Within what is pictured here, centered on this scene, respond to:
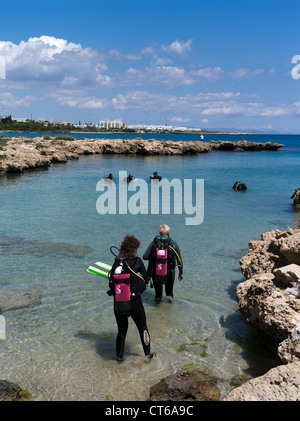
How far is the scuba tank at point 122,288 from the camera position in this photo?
5715mm

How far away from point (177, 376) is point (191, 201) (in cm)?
1877

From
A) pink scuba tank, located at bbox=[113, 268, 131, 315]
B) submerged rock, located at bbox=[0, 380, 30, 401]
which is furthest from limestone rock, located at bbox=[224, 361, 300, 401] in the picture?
submerged rock, located at bbox=[0, 380, 30, 401]

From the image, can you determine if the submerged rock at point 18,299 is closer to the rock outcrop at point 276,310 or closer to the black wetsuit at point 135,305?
the black wetsuit at point 135,305

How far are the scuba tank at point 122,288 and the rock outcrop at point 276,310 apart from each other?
2.14 meters

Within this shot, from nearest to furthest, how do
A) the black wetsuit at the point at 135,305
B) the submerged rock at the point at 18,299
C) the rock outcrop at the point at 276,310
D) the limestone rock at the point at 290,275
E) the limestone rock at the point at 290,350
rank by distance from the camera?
the rock outcrop at the point at 276,310, the limestone rock at the point at 290,350, the black wetsuit at the point at 135,305, the limestone rock at the point at 290,275, the submerged rock at the point at 18,299

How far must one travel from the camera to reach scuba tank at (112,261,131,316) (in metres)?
5.71

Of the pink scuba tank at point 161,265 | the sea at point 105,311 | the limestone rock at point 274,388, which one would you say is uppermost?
the pink scuba tank at point 161,265

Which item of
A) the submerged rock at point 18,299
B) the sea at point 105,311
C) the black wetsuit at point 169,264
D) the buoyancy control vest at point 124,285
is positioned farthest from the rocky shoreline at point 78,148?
the buoyancy control vest at point 124,285

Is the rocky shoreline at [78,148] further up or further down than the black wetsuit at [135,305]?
further up

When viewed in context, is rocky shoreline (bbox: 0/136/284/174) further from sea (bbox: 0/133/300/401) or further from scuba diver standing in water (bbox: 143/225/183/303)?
scuba diver standing in water (bbox: 143/225/183/303)

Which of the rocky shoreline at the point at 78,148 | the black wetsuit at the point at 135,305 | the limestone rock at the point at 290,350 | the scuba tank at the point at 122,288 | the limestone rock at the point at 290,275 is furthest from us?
the rocky shoreline at the point at 78,148
